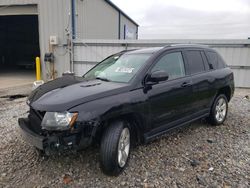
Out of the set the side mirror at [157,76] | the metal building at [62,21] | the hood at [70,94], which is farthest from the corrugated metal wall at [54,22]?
the side mirror at [157,76]

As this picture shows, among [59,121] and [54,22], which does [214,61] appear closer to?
[59,121]

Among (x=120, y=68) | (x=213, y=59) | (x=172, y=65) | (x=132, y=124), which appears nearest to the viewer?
(x=132, y=124)

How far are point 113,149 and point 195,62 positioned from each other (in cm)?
256

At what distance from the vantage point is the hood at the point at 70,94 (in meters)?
2.61

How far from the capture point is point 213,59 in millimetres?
4812

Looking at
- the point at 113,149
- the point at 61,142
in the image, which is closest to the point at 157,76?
the point at 113,149

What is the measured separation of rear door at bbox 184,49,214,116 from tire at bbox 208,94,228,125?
0.27 m

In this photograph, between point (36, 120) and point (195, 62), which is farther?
point (195, 62)

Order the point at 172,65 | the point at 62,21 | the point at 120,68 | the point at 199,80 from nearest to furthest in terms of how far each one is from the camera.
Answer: the point at 120,68 → the point at 172,65 → the point at 199,80 → the point at 62,21

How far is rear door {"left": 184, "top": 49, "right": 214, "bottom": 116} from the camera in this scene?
13.3 feet

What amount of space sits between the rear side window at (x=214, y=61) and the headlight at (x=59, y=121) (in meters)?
3.38

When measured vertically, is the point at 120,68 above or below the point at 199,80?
above

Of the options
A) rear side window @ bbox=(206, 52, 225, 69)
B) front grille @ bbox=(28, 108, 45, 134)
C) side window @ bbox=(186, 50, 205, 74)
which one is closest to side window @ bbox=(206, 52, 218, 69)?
rear side window @ bbox=(206, 52, 225, 69)

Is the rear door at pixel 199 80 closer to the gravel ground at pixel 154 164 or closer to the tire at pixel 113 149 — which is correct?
the gravel ground at pixel 154 164
